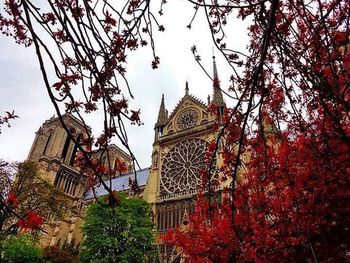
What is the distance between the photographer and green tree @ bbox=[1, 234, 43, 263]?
18344 mm

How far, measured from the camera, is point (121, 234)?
19125 millimetres

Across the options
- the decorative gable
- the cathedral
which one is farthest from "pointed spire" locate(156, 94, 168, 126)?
the decorative gable

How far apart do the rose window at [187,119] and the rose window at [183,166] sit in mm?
1992

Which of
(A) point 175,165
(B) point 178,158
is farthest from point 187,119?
(A) point 175,165

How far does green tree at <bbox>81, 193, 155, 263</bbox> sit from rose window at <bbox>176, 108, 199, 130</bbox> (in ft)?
33.4

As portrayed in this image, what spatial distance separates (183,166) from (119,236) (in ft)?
29.4

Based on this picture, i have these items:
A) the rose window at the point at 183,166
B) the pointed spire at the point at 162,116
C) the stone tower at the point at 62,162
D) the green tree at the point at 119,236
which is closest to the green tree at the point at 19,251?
the green tree at the point at 119,236

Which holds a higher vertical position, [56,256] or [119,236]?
[119,236]

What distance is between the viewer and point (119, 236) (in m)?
18.8

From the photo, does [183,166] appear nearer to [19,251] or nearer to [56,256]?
[56,256]

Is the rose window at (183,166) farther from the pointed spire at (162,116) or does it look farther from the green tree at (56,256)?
the green tree at (56,256)

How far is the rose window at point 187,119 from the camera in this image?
28.7 m

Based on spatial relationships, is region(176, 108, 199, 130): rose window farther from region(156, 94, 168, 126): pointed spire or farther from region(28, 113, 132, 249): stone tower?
region(28, 113, 132, 249): stone tower

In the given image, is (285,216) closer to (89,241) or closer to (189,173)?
(89,241)
